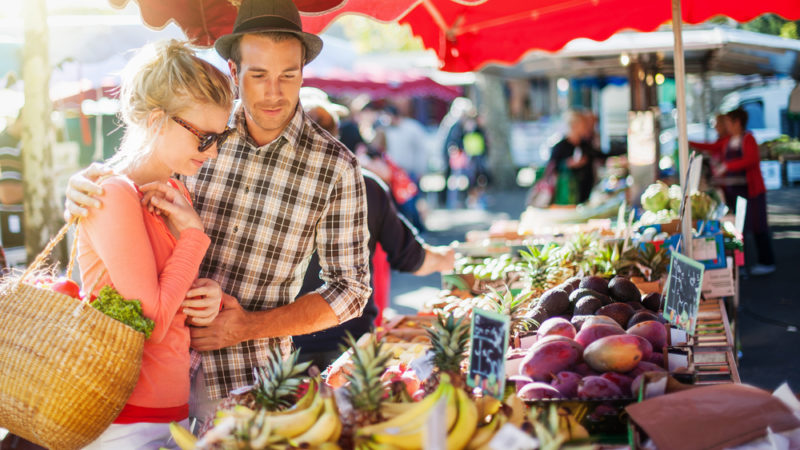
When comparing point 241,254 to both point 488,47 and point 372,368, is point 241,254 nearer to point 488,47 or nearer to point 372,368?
point 372,368

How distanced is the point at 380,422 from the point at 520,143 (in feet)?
69.7

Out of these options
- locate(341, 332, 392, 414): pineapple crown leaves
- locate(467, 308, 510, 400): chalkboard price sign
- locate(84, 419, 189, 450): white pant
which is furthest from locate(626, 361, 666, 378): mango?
locate(84, 419, 189, 450): white pant

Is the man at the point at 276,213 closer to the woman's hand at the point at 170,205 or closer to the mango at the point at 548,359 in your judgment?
the woman's hand at the point at 170,205

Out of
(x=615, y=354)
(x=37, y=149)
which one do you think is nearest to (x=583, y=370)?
(x=615, y=354)

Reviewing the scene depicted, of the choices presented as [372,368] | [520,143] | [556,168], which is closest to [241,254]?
[372,368]

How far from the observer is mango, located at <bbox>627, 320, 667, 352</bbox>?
8.27 ft

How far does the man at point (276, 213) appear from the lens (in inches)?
102

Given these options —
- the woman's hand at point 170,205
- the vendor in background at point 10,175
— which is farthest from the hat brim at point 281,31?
the vendor in background at point 10,175

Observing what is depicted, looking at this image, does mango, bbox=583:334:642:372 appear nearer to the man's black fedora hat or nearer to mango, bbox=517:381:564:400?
mango, bbox=517:381:564:400

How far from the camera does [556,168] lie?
1027 cm

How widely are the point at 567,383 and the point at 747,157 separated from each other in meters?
7.53

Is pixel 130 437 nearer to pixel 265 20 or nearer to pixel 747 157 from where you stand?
pixel 265 20

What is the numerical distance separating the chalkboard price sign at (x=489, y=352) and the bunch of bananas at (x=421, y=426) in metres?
0.20

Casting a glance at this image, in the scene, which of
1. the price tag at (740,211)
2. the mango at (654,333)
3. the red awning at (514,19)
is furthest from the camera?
the price tag at (740,211)
